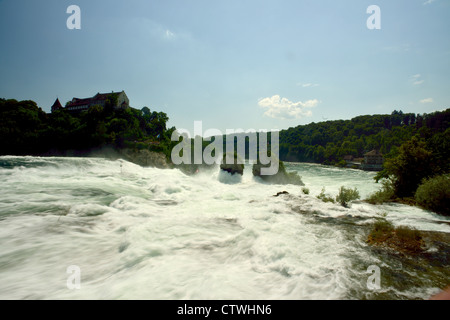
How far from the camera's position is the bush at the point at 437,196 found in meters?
10.1

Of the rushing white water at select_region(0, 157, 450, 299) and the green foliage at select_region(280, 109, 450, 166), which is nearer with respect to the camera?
the rushing white water at select_region(0, 157, 450, 299)

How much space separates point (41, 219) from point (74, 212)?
107 centimetres

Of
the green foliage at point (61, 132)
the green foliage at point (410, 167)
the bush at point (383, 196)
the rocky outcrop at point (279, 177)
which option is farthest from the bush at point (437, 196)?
the green foliage at point (61, 132)

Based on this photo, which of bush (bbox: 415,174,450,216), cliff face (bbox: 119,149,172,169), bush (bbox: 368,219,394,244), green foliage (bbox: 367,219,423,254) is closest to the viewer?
green foliage (bbox: 367,219,423,254)

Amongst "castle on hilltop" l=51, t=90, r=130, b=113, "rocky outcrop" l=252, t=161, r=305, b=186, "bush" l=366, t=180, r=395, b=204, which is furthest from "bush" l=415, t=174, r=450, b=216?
Result: "castle on hilltop" l=51, t=90, r=130, b=113

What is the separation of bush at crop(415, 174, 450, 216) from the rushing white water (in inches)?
65.8

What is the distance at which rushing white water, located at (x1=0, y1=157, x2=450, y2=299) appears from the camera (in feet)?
11.7

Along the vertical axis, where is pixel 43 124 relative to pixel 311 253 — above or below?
above

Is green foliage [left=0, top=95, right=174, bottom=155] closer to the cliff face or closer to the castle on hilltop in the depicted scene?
the cliff face

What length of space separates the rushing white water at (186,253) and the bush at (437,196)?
167cm

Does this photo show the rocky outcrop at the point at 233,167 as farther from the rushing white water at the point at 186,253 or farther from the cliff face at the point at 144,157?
the rushing white water at the point at 186,253
